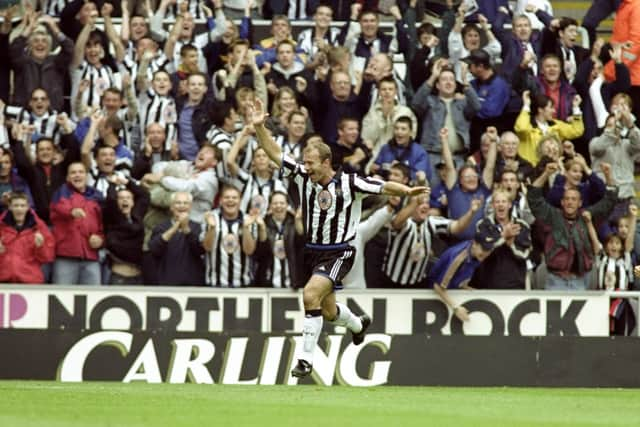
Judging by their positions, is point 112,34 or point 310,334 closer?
point 310,334

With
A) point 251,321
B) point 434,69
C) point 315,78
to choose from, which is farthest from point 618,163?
point 251,321

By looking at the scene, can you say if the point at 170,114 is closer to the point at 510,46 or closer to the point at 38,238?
the point at 38,238

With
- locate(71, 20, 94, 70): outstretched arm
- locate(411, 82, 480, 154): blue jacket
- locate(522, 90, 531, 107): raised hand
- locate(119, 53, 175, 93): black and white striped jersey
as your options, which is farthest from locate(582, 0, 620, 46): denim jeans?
locate(71, 20, 94, 70): outstretched arm

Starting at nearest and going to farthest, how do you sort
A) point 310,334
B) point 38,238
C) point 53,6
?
point 310,334 < point 38,238 < point 53,6

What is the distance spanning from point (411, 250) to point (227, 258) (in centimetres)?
203

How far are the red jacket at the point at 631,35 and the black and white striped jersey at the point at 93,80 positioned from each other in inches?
254

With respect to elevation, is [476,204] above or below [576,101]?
below

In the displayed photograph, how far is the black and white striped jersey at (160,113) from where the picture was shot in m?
17.6

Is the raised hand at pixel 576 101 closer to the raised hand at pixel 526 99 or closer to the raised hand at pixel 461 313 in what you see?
the raised hand at pixel 526 99

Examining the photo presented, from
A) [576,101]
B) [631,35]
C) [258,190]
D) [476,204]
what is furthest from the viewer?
[631,35]

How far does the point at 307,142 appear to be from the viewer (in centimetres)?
1551

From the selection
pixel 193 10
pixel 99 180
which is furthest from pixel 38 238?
pixel 193 10

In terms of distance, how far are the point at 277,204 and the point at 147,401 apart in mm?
5006

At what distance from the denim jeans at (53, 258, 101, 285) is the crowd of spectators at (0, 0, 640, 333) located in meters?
0.02
